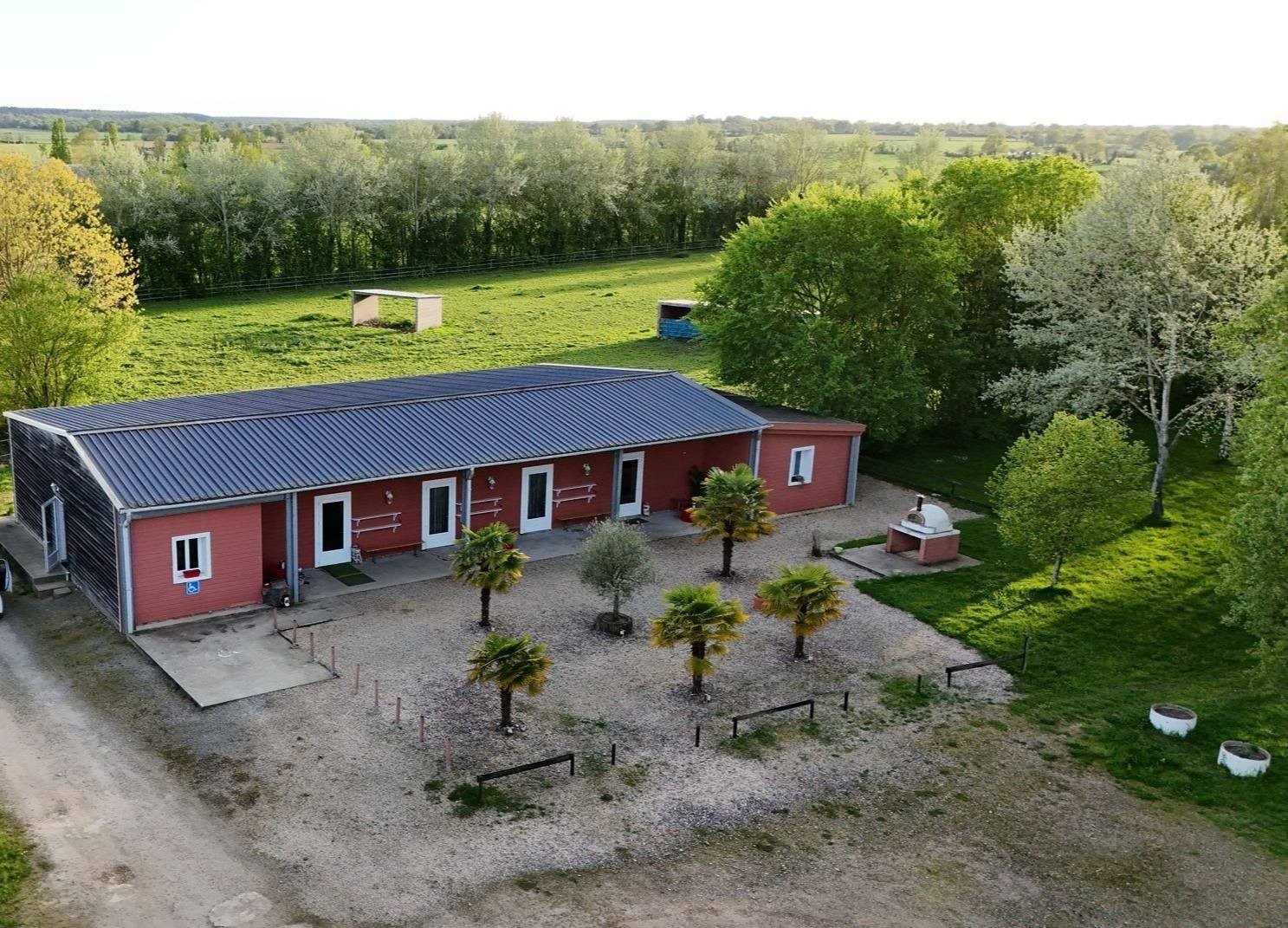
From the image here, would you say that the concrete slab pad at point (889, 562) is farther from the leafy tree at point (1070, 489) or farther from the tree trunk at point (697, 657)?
the tree trunk at point (697, 657)

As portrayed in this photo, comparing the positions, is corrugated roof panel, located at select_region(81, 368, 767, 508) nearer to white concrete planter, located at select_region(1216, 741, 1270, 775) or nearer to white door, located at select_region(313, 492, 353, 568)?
white door, located at select_region(313, 492, 353, 568)

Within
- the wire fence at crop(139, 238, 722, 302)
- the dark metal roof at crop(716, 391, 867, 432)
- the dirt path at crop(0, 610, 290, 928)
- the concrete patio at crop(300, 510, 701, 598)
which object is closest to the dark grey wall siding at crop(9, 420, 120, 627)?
the dirt path at crop(0, 610, 290, 928)

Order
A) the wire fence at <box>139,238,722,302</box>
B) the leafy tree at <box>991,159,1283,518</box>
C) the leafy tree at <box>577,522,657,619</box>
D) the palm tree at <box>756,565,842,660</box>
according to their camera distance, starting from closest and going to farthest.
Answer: the palm tree at <box>756,565,842,660</box>
the leafy tree at <box>577,522,657,619</box>
the leafy tree at <box>991,159,1283,518</box>
the wire fence at <box>139,238,722,302</box>

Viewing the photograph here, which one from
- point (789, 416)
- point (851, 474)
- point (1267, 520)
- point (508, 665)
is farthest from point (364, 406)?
point (1267, 520)

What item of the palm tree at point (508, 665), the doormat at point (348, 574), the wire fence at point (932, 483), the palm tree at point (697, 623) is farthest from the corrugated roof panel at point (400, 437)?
the palm tree at point (697, 623)

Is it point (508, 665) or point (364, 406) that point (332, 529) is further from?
point (508, 665)

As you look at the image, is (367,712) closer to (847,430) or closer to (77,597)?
(77,597)
